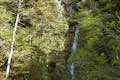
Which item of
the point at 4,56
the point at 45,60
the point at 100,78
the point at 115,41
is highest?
the point at 115,41

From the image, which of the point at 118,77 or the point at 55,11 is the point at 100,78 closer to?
the point at 118,77

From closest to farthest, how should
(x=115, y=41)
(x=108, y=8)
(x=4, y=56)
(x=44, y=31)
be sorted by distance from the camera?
(x=108, y=8)
(x=115, y=41)
(x=4, y=56)
(x=44, y=31)

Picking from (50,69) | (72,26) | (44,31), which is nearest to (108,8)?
(44,31)

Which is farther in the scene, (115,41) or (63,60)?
(63,60)

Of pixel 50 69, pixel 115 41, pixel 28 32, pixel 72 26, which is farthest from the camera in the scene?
pixel 72 26

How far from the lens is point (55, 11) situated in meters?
23.3

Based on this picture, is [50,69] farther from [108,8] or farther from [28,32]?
[108,8]

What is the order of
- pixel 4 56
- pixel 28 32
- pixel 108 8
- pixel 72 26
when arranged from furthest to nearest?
pixel 72 26, pixel 28 32, pixel 4 56, pixel 108 8

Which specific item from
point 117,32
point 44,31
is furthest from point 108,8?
point 44,31

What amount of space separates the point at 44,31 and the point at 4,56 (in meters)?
5.96

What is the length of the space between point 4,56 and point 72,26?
1455 centimetres

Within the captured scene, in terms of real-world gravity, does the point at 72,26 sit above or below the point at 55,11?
below

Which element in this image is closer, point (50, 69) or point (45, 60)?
point (45, 60)

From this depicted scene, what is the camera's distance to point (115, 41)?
900 centimetres
